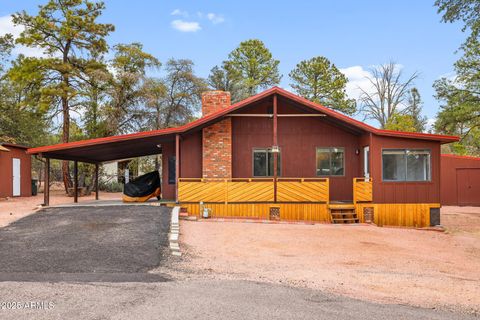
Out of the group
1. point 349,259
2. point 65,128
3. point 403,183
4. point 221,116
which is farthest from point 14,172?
point 349,259

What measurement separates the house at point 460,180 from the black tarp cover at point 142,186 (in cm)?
1584

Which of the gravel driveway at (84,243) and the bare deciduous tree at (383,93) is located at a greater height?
the bare deciduous tree at (383,93)

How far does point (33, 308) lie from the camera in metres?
4.28

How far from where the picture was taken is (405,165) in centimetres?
1384

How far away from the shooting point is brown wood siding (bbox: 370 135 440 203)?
13742 mm

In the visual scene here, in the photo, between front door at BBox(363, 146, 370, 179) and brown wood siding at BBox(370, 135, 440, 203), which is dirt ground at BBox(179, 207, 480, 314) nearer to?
brown wood siding at BBox(370, 135, 440, 203)

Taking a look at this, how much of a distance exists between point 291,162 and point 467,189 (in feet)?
40.2

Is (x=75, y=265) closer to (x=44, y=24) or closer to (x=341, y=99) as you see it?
(x=44, y=24)

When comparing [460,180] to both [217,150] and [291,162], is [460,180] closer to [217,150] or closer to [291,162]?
[291,162]

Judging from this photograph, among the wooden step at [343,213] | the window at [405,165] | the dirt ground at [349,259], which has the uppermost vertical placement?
the window at [405,165]

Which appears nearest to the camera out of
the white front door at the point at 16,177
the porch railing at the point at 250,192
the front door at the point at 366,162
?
the porch railing at the point at 250,192

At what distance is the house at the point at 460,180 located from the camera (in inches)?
848

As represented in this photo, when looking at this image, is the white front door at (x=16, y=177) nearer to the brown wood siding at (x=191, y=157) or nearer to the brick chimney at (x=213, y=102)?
the brown wood siding at (x=191, y=157)

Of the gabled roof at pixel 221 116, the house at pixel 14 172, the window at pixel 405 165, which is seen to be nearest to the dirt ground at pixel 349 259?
the window at pixel 405 165
